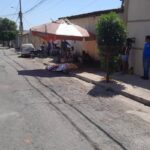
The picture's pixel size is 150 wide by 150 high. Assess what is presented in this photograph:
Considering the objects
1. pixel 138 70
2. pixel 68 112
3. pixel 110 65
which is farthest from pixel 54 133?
pixel 138 70

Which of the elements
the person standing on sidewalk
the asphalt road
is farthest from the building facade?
the asphalt road

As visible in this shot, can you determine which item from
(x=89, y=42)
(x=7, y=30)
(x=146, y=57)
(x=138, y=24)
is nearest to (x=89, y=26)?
(x=89, y=42)

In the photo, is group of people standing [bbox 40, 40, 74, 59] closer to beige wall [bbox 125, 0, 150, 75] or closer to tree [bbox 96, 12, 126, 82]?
beige wall [bbox 125, 0, 150, 75]

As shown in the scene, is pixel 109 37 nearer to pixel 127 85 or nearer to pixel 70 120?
pixel 127 85

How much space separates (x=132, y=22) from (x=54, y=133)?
38.4ft

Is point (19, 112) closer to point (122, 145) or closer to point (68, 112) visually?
point (68, 112)

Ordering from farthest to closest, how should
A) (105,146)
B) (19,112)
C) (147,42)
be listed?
(147,42), (19,112), (105,146)

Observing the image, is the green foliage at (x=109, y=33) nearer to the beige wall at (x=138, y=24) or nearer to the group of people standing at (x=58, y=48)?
the beige wall at (x=138, y=24)

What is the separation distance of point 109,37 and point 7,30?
9777 cm

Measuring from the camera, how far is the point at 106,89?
49.1 feet

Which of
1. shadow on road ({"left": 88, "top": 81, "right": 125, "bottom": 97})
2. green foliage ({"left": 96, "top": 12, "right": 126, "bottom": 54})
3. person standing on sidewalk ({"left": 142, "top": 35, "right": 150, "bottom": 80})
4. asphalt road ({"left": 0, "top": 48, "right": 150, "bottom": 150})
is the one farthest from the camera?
person standing on sidewalk ({"left": 142, "top": 35, "right": 150, "bottom": 80})

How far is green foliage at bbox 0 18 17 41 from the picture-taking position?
110 m

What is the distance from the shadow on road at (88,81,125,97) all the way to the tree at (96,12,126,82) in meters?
0.62

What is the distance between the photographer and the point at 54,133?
8422 mm
